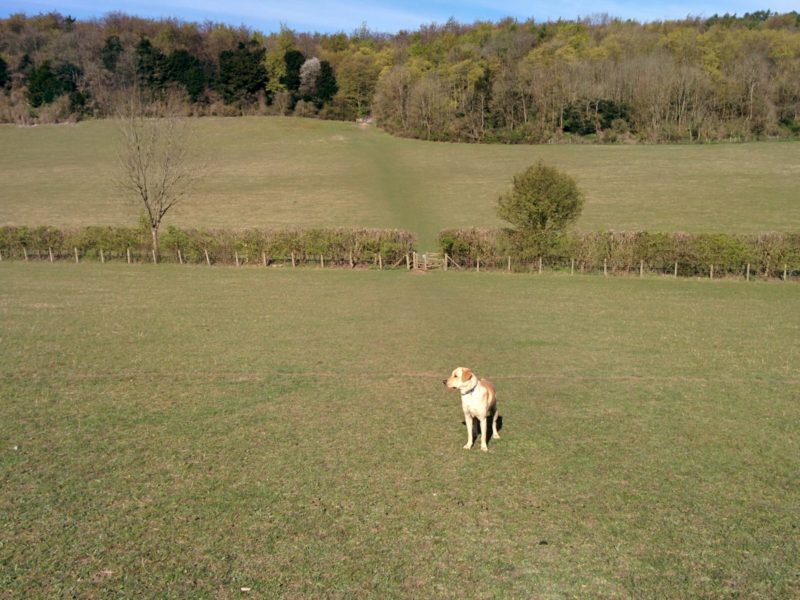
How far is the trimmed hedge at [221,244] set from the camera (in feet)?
141

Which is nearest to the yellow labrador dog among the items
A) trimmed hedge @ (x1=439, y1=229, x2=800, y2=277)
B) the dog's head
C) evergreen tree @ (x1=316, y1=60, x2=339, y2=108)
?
the dog's head

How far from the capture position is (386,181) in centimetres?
7425

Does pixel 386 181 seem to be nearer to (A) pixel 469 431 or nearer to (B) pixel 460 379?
(A) pixel 469 431

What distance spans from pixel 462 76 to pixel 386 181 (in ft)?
114

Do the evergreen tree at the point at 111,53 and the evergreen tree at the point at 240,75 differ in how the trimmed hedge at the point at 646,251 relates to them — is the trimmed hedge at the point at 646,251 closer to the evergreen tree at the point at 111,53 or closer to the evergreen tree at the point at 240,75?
the evergreen tree at the point at 240,75

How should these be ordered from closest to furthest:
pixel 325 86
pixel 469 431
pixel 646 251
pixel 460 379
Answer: pixel 460 379
pixel 469 431
pixel 646 251
pixel 325 86

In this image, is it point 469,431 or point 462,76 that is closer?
point 469,431

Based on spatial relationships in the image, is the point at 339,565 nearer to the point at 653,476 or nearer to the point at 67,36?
the point at 653,476

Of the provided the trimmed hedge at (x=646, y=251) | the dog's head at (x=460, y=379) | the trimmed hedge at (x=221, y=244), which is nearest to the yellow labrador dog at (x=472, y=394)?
the dog's head at (x=460, y=379)

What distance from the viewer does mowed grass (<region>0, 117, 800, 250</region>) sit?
57125mm

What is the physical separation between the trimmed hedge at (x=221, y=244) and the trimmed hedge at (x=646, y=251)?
449 centimetres

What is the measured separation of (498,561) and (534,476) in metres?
2.37

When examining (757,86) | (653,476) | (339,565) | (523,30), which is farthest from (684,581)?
(523,30)

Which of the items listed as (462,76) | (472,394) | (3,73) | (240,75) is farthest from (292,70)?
(472,394)
